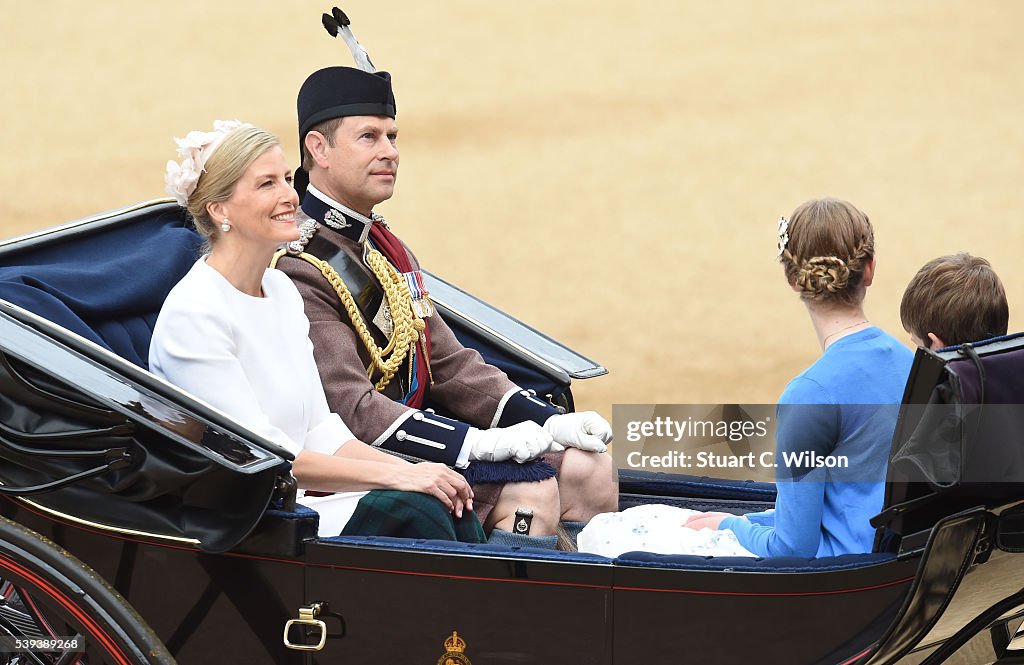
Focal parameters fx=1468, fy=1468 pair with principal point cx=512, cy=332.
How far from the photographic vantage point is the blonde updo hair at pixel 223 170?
2289mm

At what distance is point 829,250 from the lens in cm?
199

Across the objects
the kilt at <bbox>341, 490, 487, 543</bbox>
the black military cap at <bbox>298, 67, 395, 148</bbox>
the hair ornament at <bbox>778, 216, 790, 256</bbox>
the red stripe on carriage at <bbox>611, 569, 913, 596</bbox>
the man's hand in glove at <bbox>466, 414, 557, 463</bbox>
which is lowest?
the red stripe on carriage at <bbox>611, 569, 913, 596</bbox>

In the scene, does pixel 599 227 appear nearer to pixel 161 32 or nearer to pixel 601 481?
pixel 161 32

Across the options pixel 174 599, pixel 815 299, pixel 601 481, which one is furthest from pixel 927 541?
pixel 174 599

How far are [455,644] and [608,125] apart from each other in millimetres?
6882

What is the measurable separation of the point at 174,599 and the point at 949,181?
6803mm


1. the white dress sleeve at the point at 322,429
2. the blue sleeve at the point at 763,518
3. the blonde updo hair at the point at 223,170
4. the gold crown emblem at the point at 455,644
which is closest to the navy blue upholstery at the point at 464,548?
the gold crown emblem at the point at 455,644

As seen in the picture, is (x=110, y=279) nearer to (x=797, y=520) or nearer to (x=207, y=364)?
(x=207, y=364)

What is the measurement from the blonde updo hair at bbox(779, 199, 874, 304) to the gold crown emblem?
0.70m

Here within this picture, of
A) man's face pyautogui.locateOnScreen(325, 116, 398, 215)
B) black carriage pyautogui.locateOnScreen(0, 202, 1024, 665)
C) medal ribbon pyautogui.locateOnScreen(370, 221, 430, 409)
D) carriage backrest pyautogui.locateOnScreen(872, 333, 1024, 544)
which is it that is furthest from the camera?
medal ribbon pyautogui.locateOnScreen(370, 221, 430, 409)

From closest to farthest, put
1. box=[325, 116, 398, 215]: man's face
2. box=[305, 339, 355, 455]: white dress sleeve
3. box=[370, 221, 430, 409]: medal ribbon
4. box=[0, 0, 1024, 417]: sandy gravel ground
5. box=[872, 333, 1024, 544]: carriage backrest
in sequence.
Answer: box=[872, 333, 1024, 544]: carriage backrest, box=[305, 339, 355, 455]: white dress sleeve, box=[325, 116, 398, 215]: man's face, box=[370, 221, 430, 409]: medal ribbon, box=[0, 0, 1024, 417]: sandy gravel ground

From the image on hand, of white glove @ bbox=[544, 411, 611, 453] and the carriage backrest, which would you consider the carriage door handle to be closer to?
white glove @ bbox=[544, 411, 611, 453]

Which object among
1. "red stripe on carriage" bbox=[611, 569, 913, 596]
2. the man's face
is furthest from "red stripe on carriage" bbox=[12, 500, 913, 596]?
the man's face

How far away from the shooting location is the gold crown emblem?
2148 millimetres
